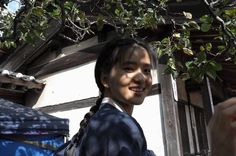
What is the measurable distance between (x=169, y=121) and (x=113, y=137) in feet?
14.6

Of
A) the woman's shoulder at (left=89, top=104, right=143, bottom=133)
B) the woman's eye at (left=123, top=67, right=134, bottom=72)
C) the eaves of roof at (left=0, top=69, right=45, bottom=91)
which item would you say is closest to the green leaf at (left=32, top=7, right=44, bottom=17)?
the eaves of roof at (left=0, top=69, right=45, bottom=91)

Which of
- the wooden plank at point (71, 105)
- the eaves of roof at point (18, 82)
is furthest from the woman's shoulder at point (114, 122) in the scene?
the eaves of roof at point (18, 82)

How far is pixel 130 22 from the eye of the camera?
439 cm

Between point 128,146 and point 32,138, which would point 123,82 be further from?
point 32,138

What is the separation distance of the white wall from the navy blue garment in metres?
4.45

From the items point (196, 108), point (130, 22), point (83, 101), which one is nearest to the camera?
point (130, 22)

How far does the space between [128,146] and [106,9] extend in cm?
359

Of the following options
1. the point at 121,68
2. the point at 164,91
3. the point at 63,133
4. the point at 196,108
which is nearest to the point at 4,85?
the point at 63,133

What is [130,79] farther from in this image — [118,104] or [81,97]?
[81,97]

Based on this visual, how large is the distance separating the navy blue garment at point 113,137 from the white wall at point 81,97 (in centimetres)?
445

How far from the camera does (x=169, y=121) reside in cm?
556

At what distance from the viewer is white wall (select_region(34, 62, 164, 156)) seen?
18.7 feet

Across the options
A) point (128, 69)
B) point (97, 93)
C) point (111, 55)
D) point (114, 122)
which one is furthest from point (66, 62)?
point (114, 122)

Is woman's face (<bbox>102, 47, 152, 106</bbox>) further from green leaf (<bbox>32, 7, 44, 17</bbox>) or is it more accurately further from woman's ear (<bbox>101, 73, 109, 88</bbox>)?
green leaf (<bbox>32, 7, 44, 17</bbox>)
